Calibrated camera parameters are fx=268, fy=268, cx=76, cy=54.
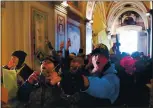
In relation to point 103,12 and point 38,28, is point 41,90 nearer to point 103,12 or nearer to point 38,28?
point 38,28

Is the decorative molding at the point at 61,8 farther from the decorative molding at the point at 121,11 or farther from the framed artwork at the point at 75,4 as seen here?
the decorative molding at the point at 121,11

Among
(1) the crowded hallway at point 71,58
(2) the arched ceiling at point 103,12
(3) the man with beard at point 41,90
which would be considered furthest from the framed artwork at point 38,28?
(3) the man with beard at point 41,90

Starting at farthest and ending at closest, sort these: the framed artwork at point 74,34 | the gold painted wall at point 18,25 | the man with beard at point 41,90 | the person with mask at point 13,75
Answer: the framed artwork at point 74,34 < the gold painted wall at point 18,25 < the person with mask at point 13,75 < the man with beard at point 41,90

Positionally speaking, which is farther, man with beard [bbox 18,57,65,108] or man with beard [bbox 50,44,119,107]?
man with beard [bbox 18,57,65,108]

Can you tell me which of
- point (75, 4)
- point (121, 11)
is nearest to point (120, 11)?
point (121, 11)

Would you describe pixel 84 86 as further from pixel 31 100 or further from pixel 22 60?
pixel 22 60

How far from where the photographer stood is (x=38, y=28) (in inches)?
52.6

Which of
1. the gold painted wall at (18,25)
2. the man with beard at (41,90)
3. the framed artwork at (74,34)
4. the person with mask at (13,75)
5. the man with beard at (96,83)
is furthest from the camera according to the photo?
the framed artwork at (74,34)

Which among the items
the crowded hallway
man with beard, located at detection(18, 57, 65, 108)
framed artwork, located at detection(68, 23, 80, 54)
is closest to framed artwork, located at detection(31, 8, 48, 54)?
the crowded hallway

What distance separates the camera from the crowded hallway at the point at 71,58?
694 millimetres

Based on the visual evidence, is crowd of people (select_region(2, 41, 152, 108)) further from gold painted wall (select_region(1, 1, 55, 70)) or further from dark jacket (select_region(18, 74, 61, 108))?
gold painted wall (select_region(1, 1, 55, 70))

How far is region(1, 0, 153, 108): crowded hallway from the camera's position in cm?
69

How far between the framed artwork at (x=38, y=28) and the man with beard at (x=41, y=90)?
54 centimetres

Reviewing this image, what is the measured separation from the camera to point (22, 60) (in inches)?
38.5
